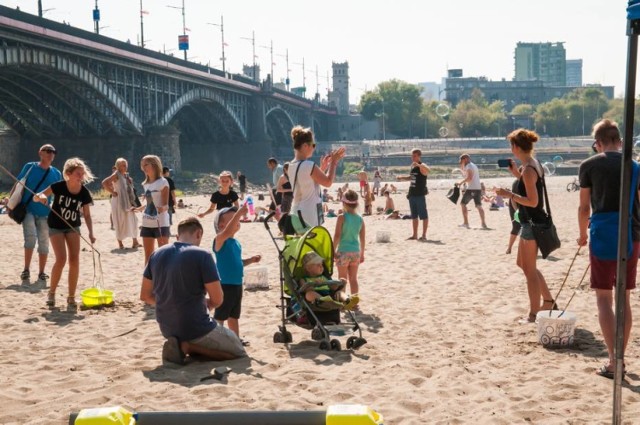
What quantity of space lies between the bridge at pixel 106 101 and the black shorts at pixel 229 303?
105 ft

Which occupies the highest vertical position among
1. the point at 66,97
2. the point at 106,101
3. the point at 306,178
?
the point at 66,97

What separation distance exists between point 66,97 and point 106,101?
7.34 ft

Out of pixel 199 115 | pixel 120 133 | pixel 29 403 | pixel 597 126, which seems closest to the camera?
pixel 29 403

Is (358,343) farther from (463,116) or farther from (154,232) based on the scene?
(463,116)

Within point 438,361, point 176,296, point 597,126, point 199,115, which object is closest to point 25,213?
point 176,296

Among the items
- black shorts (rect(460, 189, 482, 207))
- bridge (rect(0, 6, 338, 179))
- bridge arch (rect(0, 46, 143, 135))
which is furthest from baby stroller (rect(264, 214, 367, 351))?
bridge arch (rect(0, 46, 143, 135))

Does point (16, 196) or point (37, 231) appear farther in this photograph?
point (37, 231)

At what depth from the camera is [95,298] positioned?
923cm

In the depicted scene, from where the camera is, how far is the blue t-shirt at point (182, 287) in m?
6.34

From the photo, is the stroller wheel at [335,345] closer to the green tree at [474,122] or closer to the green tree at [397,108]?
the green tree at [397,108]

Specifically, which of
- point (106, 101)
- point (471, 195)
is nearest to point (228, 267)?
point (471, 195)

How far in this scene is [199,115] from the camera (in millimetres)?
74250

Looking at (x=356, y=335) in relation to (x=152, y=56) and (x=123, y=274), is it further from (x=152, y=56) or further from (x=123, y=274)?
(x=152, y=56)

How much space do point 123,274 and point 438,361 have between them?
267 inches
